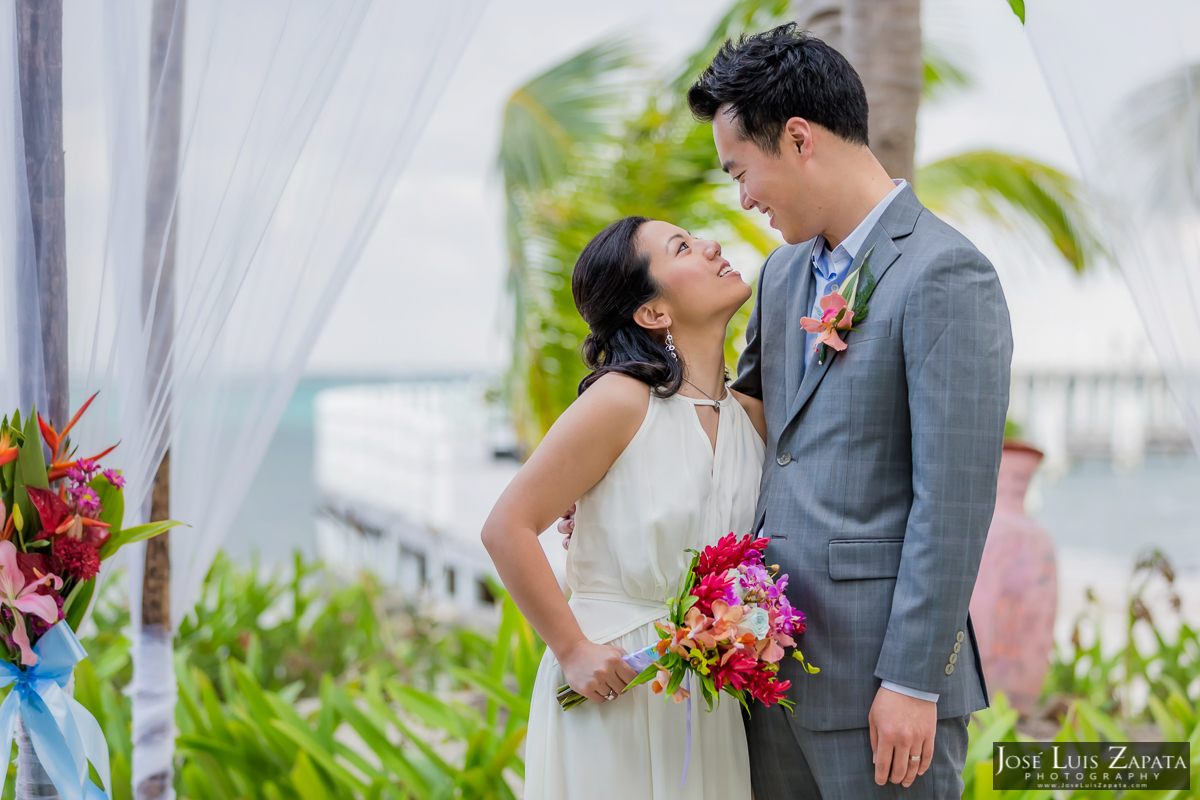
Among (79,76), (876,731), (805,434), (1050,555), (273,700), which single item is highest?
(79,76)

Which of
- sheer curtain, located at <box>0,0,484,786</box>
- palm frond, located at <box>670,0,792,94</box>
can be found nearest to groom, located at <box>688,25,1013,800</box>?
sheer curtain, located at <box>0,0,484,786</box>

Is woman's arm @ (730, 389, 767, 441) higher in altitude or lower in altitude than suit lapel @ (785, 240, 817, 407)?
lower

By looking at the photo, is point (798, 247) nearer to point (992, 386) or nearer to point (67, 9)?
point (992, 386)

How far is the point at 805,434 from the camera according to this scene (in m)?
1.46

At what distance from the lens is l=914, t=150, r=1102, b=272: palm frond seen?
192 inches

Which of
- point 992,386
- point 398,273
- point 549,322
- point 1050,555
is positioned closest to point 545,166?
point 549,322

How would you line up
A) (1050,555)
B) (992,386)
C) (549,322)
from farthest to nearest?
1. (549,322)
2. (1050,555)
3. (992,386)

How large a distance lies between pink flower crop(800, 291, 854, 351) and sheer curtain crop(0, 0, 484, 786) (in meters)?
0.91

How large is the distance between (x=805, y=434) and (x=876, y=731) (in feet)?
1.52

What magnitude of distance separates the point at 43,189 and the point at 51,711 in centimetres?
86

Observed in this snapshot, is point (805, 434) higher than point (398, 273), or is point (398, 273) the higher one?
point (398, 273)

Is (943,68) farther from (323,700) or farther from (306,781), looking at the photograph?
(306,781)

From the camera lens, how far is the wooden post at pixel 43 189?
1.49 meters

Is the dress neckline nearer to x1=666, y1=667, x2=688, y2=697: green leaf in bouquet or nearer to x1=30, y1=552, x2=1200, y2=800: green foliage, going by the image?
x1=666, y1=667, x2=688, y2=697: green leaf in bouquet
